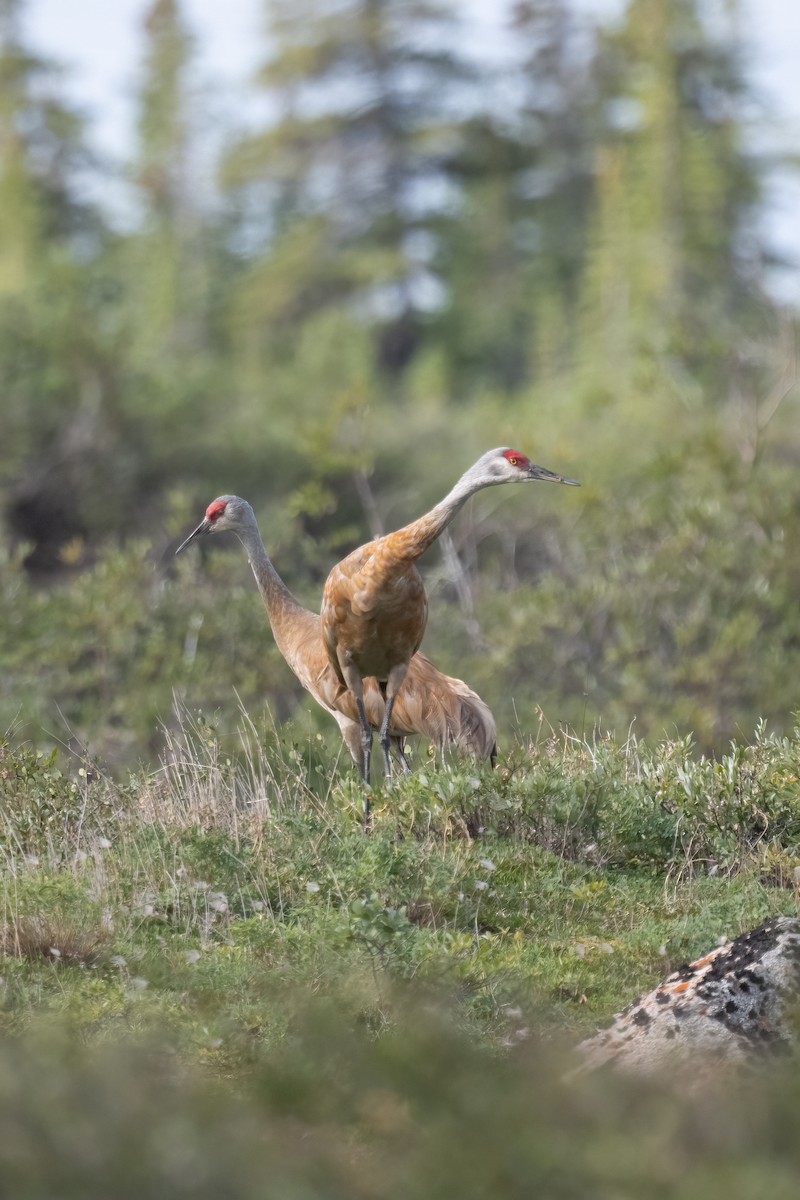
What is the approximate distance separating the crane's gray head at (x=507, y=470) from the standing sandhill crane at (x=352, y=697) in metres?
1.60

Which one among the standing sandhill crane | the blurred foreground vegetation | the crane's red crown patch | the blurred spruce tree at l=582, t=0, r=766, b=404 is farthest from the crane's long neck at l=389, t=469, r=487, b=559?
the blurred spruce tree at l=582, t=0, r=766, b=404

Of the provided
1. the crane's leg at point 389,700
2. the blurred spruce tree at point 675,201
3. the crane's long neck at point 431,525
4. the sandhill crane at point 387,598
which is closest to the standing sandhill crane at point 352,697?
the crane's leg at point 389,700

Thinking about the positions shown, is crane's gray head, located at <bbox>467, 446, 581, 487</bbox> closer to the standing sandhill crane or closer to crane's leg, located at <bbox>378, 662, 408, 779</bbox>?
crane's leg, located at <bbox>378, 662, 408, 779</bbox>

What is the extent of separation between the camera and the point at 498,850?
7469mm

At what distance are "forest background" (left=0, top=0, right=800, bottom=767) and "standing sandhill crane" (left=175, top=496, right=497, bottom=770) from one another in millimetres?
258

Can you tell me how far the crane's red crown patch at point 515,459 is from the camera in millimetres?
7914

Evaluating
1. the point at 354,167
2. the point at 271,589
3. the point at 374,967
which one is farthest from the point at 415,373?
the point at 374,967

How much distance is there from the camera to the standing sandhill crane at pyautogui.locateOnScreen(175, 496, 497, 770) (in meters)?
9.38

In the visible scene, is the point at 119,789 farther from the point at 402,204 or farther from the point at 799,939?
the point at 402,204

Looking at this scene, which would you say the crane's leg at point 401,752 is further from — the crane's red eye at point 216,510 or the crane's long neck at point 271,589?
the crane's red eye at point 216,510

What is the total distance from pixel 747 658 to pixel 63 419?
507 inches

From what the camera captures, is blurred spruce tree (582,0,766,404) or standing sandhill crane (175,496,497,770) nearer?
standing sandhill crane (175,496,497,770)

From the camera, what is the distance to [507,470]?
7.95 metres

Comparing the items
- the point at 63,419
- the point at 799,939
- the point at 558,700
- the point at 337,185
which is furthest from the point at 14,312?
the point at 799,939
